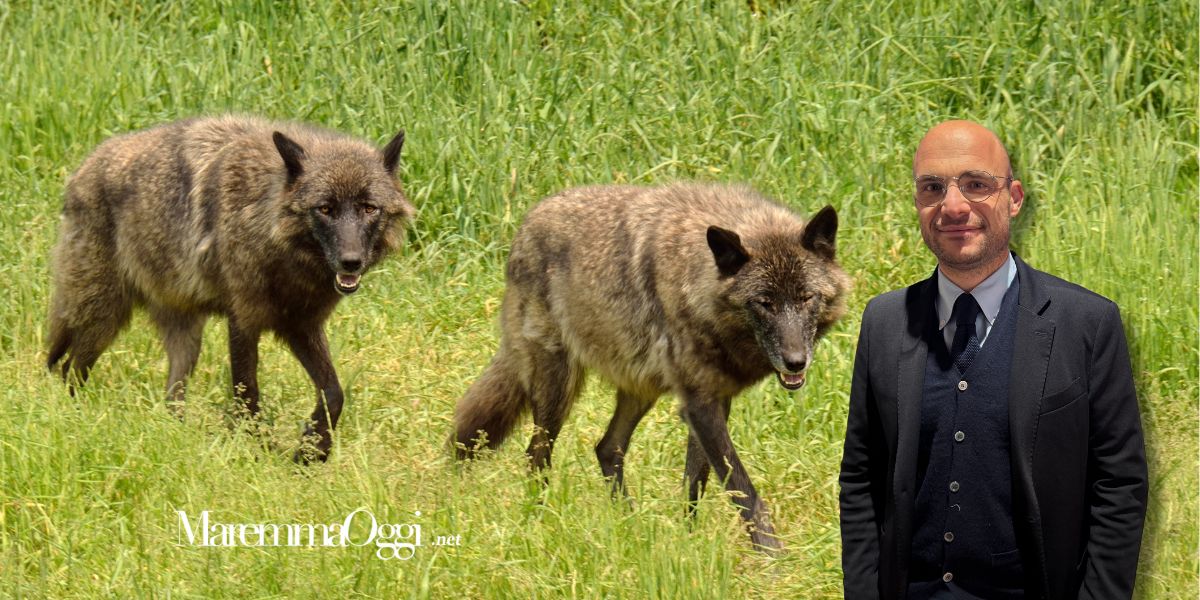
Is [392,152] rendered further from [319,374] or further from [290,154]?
[319,374]

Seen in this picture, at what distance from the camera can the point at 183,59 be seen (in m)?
10.4

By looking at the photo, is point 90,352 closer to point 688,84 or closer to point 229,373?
point 229,373

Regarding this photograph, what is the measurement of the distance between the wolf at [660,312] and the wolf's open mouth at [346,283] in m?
0.73

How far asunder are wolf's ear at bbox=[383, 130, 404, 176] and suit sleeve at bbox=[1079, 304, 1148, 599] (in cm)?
476

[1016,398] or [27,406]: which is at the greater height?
[1016,398]

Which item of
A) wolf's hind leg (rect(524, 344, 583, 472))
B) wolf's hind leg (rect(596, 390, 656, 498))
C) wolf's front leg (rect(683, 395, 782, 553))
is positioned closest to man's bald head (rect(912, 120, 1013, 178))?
wolf's front leg (rect(683, 395, 782, 553))

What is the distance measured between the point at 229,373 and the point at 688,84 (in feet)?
12.4

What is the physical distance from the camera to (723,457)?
5.69m

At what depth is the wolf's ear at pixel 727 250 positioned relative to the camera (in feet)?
18.0

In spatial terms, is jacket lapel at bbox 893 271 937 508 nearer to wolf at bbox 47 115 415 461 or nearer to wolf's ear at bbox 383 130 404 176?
wolf at bbox 47 115 415 461

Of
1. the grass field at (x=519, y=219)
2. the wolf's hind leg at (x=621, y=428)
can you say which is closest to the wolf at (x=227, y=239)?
the grass field at (x=519, y=219)

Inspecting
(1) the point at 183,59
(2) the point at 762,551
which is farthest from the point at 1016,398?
(1) the point at 183,59

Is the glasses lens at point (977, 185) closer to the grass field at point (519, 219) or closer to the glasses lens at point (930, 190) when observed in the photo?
the glasses lens at point (930, 190)

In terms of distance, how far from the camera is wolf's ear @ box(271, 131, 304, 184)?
6.83m
